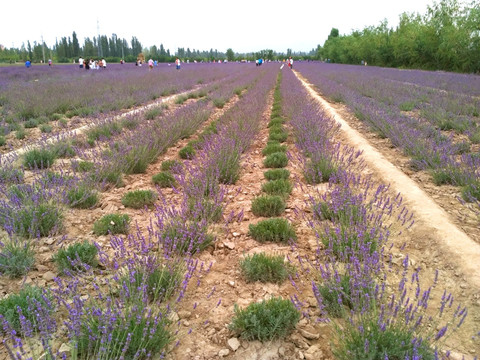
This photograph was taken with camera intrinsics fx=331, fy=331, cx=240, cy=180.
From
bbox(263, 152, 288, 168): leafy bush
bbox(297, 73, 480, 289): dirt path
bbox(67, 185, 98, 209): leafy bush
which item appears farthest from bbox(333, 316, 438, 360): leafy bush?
bbox(263, 152, 288, 168): leafy bush

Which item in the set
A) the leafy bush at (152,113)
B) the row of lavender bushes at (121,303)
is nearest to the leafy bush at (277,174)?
the row of lavender bushes at (121,303)

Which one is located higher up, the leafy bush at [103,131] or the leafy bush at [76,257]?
the leafy bush at [103,131]

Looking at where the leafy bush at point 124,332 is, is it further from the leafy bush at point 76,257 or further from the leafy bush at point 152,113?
the leafy bush at point 152,113

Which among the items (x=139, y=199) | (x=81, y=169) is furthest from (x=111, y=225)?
(x=81, y=169)

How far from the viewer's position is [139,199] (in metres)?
3.95

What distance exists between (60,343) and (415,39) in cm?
4154

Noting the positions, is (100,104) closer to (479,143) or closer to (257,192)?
(257,192)

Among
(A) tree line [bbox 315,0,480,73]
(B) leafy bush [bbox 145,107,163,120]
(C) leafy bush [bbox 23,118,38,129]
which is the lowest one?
(C) leafy bush [bbox 23,118,38,129]

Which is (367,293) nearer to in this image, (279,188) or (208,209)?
(208,209)

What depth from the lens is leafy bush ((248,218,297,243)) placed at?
321 cm

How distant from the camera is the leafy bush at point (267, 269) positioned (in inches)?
104

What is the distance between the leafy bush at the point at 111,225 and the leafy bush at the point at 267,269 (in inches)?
53.3

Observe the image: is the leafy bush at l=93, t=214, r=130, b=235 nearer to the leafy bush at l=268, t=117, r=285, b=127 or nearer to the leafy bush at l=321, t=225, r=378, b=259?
the leafy bush at l=321, t=225, r=378, b=259

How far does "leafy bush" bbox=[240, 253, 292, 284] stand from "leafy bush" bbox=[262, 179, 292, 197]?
1543mm
